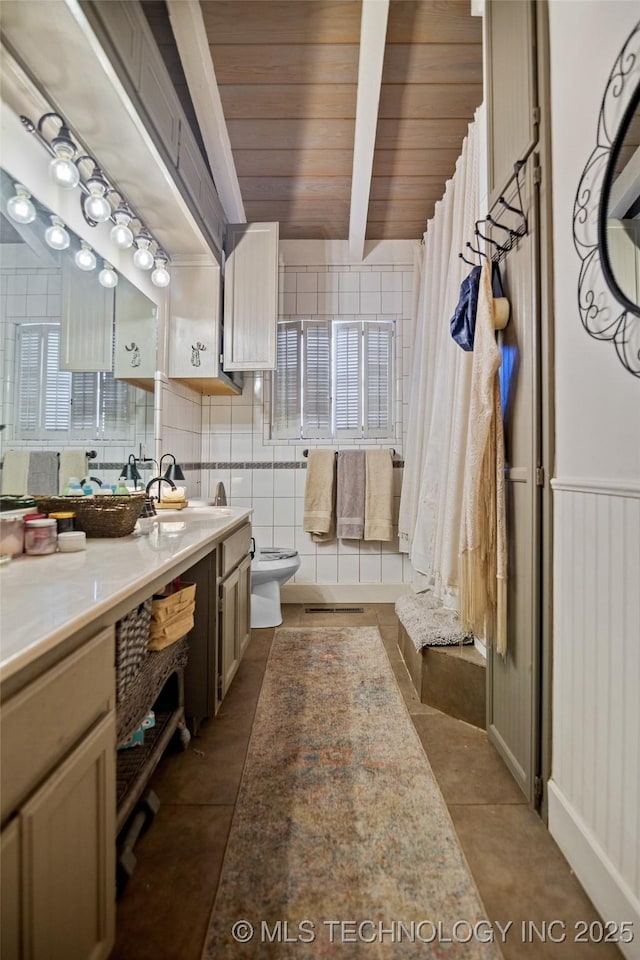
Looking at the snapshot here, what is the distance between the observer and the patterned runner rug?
2.70 feet

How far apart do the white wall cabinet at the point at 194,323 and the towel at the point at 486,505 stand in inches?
57.0

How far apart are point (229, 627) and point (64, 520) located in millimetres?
740

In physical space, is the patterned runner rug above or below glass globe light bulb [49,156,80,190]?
below

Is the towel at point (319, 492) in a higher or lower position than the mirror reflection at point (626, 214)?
lower

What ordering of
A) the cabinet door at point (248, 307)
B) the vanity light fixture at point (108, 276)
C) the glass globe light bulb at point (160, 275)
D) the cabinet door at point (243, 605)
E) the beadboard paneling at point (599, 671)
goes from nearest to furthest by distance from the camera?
1. the beadboard paneling at point (599, 671)
2. the vanity light fixture at point (108, 276)
3. the cabinet door at point (243, 605)
4. the glass globe light bulb at point (160, 275)
5. the cabinet door at point (248, 307)

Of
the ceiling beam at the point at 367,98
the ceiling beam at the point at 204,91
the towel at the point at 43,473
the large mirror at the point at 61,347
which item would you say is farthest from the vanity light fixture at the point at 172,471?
the ceiling beam at the point at 367,98

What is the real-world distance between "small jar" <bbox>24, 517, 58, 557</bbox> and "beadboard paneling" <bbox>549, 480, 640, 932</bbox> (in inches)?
49.1

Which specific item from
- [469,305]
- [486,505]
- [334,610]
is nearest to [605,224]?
[469,305]

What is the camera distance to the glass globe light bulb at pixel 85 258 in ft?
4.52

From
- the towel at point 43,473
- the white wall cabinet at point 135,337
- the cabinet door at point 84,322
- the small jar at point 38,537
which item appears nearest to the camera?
the small jar at point 38,537

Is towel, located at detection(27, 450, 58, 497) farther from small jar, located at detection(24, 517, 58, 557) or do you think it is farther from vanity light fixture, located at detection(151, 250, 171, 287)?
vanity light fixture, located at detection(151, 250, 171, 287)

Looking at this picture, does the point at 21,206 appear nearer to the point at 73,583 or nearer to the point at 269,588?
the point at 73,583

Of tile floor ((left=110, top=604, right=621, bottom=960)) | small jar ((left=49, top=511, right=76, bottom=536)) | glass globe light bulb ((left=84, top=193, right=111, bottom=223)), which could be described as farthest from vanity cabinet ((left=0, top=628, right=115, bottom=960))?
glass globe light bulb ((left=84, top=193, right=111, bottom=223))

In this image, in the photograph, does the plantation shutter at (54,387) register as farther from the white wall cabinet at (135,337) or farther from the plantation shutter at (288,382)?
the plantation shutter at (288,382)
